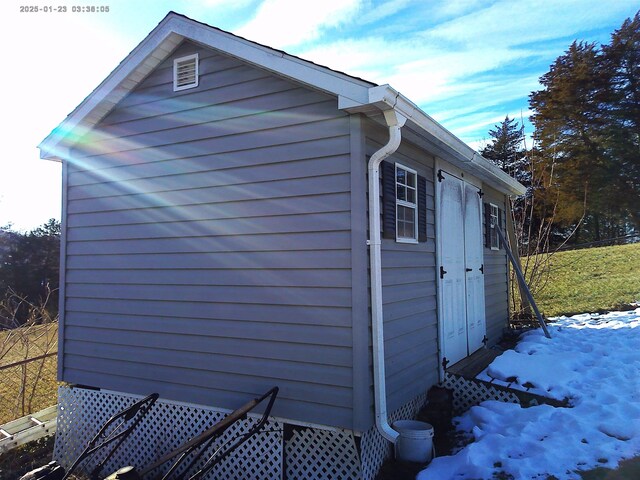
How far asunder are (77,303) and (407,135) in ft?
13.9

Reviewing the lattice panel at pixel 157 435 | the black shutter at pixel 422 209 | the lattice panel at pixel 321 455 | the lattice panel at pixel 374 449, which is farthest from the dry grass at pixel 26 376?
the black shutter at pixel 422 209

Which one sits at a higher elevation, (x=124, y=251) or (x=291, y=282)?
(x=124, y=251)

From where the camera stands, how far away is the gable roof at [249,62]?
339 cm

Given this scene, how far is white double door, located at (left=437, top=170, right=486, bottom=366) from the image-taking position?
17.2 ft

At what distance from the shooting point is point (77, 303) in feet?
17.0

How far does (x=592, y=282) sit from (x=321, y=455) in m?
13.2

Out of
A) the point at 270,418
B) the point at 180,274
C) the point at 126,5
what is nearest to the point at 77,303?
the point at 180,274

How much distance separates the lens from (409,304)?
430cm

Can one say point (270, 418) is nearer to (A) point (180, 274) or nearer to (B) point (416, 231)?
(A) point (180, 274)

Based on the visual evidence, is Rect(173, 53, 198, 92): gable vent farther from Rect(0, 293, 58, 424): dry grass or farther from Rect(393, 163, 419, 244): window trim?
Rect(0, 293, 58, 424): dry grass

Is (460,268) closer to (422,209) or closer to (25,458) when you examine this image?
(422,209)

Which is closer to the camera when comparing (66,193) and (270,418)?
(270,418)

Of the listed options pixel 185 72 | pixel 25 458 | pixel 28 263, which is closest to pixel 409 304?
pixel 185 72

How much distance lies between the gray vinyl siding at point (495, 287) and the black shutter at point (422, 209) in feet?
9.59
